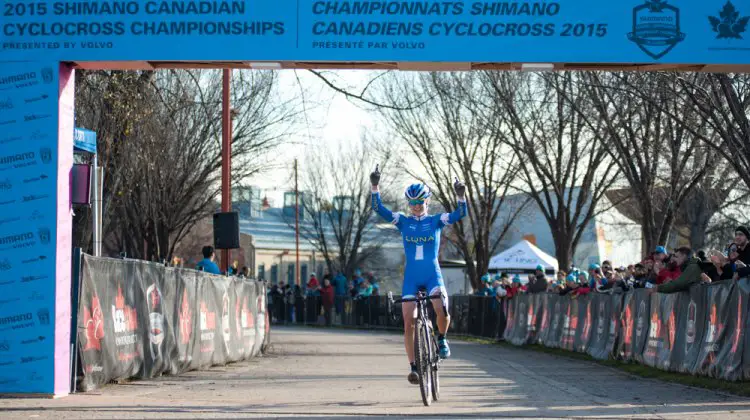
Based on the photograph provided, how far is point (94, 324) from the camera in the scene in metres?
13.1

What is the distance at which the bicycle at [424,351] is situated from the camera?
1156 cm

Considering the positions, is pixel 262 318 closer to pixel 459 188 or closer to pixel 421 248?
pixel 421 248

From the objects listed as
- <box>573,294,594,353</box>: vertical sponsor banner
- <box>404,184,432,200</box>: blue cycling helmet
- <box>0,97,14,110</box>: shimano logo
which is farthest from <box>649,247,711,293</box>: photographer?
<box>0,97,14,110</box>: shimano logo

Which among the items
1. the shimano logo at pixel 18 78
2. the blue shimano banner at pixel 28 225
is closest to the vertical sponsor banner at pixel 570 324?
the blue shimano banner at pixel 28 225

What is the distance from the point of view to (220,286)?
19.9 meters

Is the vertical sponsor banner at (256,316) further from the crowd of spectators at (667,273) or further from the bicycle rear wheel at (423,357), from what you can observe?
the bicycle rear wheel at (423,357)

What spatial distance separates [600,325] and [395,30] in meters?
10.8

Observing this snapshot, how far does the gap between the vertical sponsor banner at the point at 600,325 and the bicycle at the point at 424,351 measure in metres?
9.39

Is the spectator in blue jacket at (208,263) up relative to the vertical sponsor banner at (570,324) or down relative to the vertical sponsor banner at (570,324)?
up

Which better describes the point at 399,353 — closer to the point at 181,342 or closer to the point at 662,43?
the point at 181,342

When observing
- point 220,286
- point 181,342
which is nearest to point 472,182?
point 220,286

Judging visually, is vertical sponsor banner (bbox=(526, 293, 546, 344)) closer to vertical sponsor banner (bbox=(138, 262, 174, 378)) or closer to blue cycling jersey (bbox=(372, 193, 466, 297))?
vertical sponsor banner (bbox=(138, 262, 174, 378))

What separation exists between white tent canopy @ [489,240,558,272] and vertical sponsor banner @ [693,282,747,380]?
92.3 feet

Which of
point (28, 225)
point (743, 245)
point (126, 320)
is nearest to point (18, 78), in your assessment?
point (28, 225)
